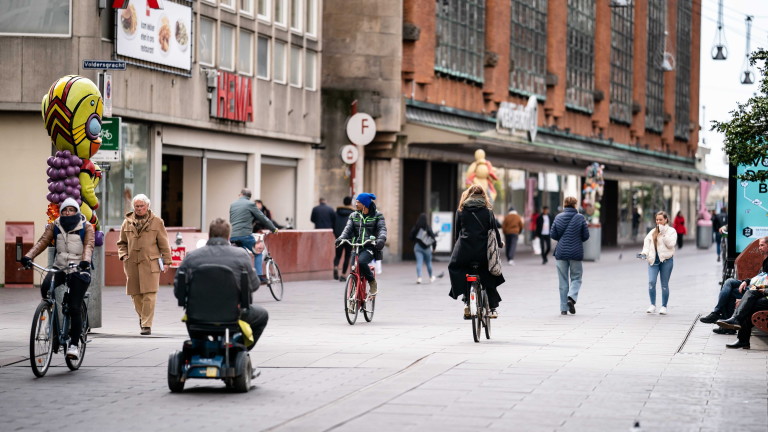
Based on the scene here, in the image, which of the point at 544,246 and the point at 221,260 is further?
the point at 544,246

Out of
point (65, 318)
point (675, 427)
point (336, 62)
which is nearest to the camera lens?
point (675, 427)

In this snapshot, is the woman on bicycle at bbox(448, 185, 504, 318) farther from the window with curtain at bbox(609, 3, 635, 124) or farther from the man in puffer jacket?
the window with curtain at bbox(609, 3, 635, 124)

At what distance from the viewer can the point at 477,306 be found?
16172 mm

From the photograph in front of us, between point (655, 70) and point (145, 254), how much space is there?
62845 mm

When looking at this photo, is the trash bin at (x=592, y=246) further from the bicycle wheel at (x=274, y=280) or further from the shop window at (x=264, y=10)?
the bicycle wheel at (x=274, y=280)

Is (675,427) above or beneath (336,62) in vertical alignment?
beneath

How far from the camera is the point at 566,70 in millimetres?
60125

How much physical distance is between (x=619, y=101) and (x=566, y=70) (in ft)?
32.3

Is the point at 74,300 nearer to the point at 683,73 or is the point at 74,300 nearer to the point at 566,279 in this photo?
the point at 566,279

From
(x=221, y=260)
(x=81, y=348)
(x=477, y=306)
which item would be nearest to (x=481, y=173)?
(x=477, y=306)

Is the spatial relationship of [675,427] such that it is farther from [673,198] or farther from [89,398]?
[673,198]

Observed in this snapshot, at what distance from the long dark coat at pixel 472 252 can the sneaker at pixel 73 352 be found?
187 inches

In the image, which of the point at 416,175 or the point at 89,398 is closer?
the point at 89,398

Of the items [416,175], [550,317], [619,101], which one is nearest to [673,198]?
[619,101]
